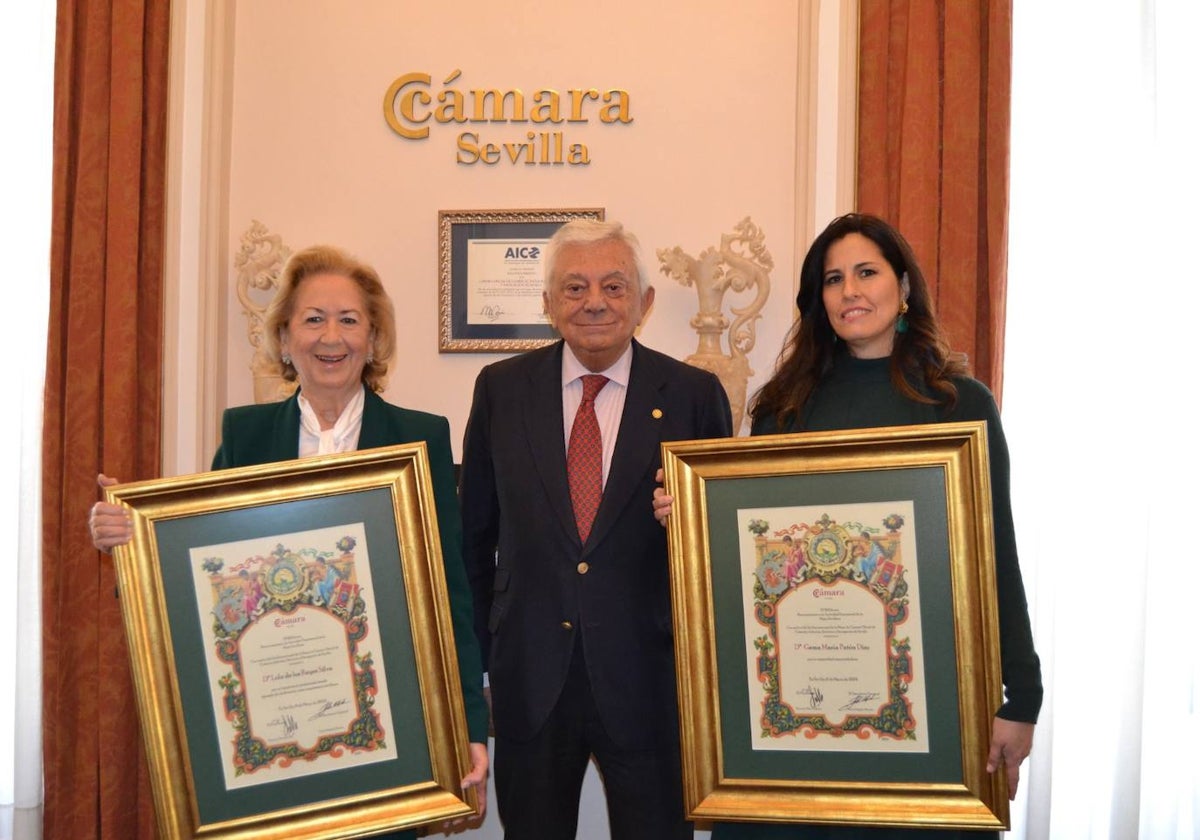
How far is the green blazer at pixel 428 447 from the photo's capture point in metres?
2.33

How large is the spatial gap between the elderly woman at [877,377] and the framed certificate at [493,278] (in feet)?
6.46

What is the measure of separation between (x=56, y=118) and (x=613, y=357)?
2.85m

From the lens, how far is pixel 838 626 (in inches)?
88.4

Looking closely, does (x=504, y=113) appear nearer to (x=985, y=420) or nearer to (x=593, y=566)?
(x=593, y=566)

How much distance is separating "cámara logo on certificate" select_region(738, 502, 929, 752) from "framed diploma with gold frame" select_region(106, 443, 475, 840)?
2.04ft

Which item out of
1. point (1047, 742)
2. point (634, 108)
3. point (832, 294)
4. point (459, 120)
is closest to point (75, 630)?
point (459, 120)

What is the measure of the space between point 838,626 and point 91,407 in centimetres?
332

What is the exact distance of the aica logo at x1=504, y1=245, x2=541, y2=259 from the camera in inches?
177

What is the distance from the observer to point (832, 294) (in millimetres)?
2566

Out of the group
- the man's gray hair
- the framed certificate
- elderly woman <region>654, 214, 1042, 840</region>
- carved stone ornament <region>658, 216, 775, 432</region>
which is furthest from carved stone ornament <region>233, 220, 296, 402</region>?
elderly woman <region>654, 214, 1042, 840</region>

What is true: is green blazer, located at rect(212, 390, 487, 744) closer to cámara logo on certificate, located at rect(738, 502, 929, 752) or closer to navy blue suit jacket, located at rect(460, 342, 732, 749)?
navy blue suit jacket, located at rect(460, 342, 732, 749)
